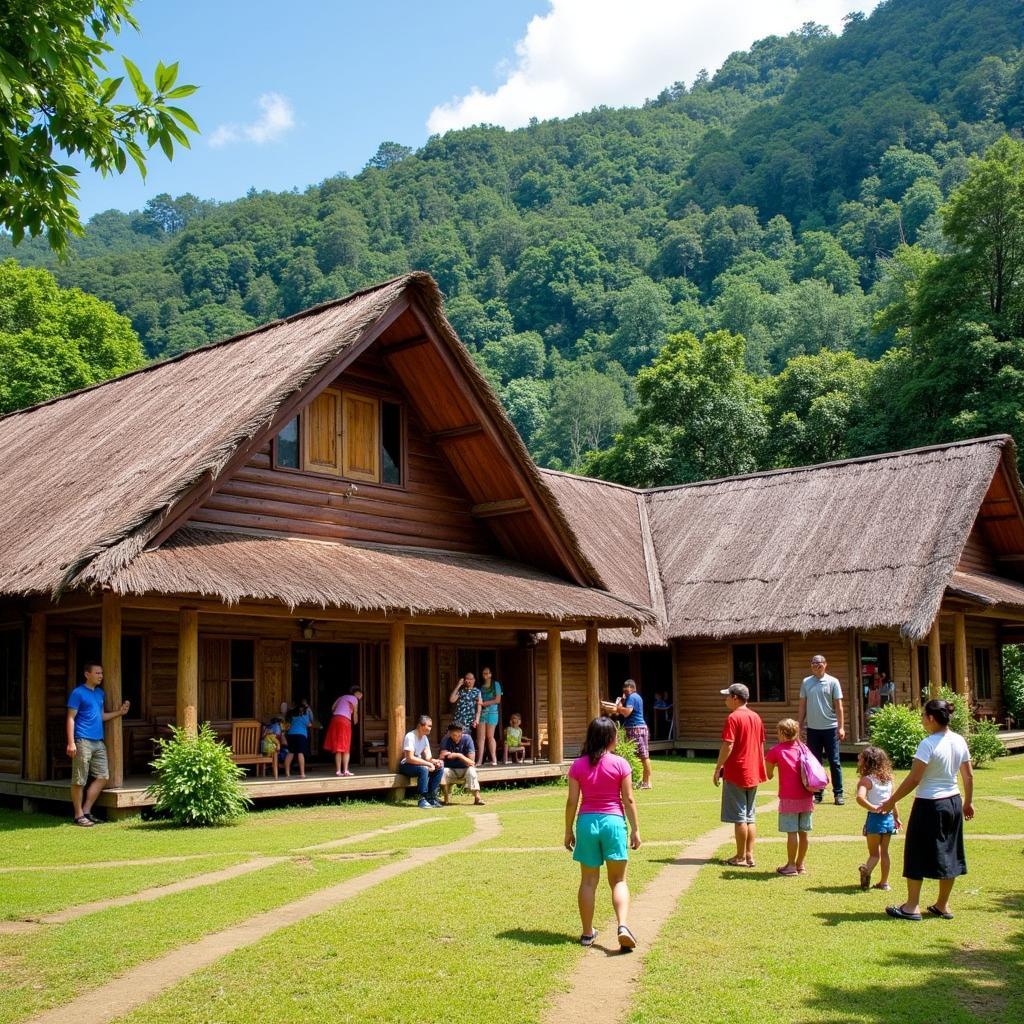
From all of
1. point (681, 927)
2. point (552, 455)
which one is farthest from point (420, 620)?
point (552, 455)

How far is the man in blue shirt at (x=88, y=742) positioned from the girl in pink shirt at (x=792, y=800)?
767cm

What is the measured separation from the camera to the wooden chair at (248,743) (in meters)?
17.1

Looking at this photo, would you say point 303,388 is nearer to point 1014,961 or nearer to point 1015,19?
point 1014,961

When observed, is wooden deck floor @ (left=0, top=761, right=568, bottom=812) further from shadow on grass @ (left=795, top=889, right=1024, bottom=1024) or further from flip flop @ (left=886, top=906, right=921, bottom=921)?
shadow on grass @ (left=795, top=889, right=1024, bottom=1024)

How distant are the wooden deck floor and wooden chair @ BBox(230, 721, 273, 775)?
0.88 feet

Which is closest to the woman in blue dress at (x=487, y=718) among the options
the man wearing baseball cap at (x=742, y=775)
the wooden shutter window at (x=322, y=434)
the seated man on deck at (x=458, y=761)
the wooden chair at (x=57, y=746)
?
the seated man on deck at (x=458, y=761)

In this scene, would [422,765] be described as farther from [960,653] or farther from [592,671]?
[960,653]

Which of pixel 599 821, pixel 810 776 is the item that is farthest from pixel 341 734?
pixel 599 821

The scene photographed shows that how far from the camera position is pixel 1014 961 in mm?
7602

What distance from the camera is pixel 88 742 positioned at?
46.6ft

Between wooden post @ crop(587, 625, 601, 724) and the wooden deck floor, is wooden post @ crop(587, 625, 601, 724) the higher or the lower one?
the higher one

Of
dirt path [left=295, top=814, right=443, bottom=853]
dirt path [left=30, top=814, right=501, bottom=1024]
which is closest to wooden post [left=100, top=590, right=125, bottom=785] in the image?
dirt path [left=295, top=814, right=443, bottom=853]

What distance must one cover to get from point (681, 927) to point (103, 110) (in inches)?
258

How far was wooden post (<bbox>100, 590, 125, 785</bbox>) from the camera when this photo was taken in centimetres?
1441
